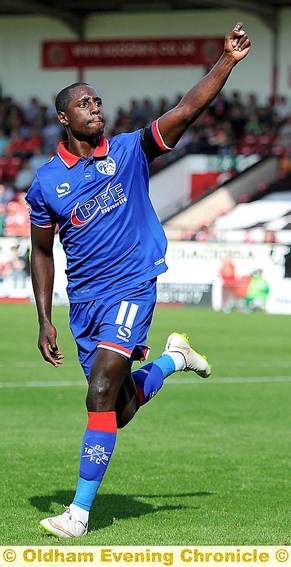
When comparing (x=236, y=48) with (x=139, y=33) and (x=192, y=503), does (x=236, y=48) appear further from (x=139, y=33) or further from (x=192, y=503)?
(x=139, y=33)

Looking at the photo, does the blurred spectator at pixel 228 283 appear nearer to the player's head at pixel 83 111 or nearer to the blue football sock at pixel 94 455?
the player's head at pixel 83 111

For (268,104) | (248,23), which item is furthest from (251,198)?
(248,23)

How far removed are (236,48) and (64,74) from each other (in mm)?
35009

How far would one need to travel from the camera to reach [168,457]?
28.6 feet

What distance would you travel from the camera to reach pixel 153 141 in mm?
6266

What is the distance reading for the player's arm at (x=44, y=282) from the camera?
639 centimetres

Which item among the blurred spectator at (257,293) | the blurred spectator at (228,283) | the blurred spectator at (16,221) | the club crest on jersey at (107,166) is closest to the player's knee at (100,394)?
the club crest on jersey at (107,166)

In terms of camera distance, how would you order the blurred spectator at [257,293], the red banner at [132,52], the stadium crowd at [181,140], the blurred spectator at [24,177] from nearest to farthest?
the blurred spectator at [257,293], the stadium crowd at [181,140], the blurred spectator at [24,177], the red banner at [132,52]

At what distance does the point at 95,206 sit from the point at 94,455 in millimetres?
1327

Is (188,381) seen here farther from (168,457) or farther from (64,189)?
(64,189)

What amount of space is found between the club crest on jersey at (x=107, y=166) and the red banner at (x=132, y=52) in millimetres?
31626

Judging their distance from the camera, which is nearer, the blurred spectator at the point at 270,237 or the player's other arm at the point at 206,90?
the player's other arm at the point at 206,90

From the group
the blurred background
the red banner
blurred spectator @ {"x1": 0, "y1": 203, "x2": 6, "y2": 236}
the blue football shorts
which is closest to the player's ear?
the blue football shorts

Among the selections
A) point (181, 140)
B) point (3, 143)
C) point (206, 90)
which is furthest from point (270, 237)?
point (206, 90)
